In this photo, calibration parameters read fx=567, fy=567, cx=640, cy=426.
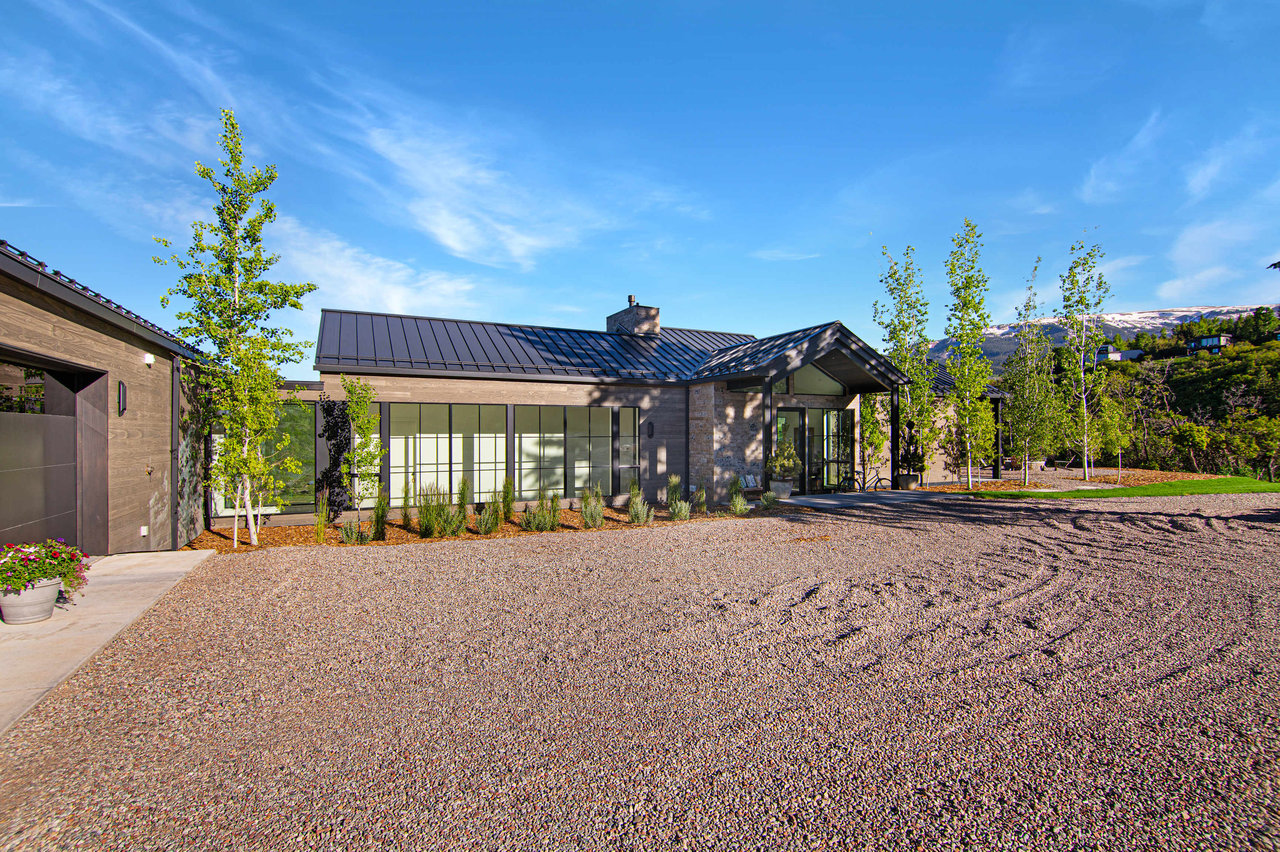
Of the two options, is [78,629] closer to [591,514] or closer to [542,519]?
[542,519]

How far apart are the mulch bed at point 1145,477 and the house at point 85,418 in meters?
21.4

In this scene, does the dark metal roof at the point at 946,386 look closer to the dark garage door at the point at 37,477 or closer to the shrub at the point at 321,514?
the shrub at the point at 321,514

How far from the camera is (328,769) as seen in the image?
2.92 metres

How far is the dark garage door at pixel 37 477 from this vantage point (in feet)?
18.6

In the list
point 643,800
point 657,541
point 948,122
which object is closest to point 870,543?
point 657,541

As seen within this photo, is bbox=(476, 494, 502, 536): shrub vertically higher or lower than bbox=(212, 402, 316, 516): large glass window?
lower

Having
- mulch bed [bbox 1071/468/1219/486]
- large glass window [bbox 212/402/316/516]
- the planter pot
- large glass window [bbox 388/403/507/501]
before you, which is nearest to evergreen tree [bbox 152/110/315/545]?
large glass window [bbox 212/402/316/516]

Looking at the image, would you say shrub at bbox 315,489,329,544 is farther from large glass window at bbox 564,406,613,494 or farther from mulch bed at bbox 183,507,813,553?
large glass window at bbox 564,406,613,494

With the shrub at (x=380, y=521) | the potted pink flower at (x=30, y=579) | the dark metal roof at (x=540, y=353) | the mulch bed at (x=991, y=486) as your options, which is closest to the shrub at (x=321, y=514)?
the shrub at (x=380, y=521)

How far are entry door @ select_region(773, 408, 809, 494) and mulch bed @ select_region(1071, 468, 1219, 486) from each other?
873 centimetres

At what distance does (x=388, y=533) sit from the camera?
9906 millimetres

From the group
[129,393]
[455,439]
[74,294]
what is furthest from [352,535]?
[455,439]

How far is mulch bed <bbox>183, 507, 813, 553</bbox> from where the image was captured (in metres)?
8.88

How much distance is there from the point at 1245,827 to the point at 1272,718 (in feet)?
4.97
